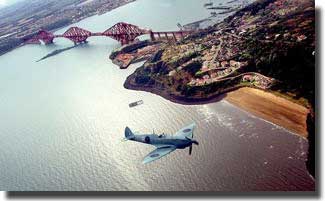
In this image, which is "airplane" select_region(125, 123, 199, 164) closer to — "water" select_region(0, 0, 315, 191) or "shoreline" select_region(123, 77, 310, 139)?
"water" select_region(0, 0, 315, 191)

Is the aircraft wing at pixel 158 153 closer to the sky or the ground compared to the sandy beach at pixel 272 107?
closer to the sky

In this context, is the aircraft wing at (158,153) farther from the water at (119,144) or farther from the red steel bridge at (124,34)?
the red steel bridge at (124,34)

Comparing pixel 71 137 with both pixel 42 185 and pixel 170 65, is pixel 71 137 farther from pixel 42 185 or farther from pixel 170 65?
pixel 170 65

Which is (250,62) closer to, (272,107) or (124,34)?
(272,107)

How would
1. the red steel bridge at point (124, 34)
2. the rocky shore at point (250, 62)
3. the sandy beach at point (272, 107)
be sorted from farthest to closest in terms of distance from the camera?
1. the red steel bridge at point (124, 34)
2. the rocky shore at point (250, 62)
3. the sandy beach at point (272, 107)

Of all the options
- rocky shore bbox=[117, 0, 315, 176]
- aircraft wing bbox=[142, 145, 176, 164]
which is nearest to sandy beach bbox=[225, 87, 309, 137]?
rocky shore bbox=[117, 0, 315, 176]

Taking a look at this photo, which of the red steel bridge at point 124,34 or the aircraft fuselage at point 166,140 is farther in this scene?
the red steel bridge at point 124,34

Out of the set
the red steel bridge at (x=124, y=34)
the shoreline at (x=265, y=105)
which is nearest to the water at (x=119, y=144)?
the shoreline at (x=265, y=105)
